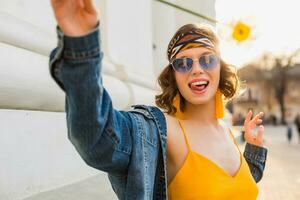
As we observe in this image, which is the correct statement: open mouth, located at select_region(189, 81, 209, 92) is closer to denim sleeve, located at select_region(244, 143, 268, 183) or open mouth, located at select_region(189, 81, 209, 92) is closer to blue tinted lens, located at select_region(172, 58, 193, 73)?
blue tinted lens, located at select_region(172, 58, 193, 73)

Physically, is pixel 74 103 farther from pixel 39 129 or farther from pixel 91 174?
pixel 91 174

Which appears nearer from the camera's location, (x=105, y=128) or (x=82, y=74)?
(x=82, y=74)

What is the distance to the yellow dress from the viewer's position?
1.27 m

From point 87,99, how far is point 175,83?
0.67 meters

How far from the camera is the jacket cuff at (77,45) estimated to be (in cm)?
85

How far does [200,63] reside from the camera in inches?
55.7

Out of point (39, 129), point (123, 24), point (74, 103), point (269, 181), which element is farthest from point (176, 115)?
point (269, 181)

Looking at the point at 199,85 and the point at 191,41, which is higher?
the point at 191,41

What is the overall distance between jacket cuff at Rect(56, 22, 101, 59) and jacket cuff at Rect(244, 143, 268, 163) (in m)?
1.15

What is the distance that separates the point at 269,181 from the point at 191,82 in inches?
194

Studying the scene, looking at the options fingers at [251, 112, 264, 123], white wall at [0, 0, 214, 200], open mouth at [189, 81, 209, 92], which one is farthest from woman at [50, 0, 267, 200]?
white wall at [0, 0, 214, 200]

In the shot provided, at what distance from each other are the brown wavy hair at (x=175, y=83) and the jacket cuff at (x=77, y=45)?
0.64m

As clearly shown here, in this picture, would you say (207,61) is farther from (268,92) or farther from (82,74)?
A: (268,92)

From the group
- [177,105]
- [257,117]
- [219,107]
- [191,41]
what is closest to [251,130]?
[257,117]
